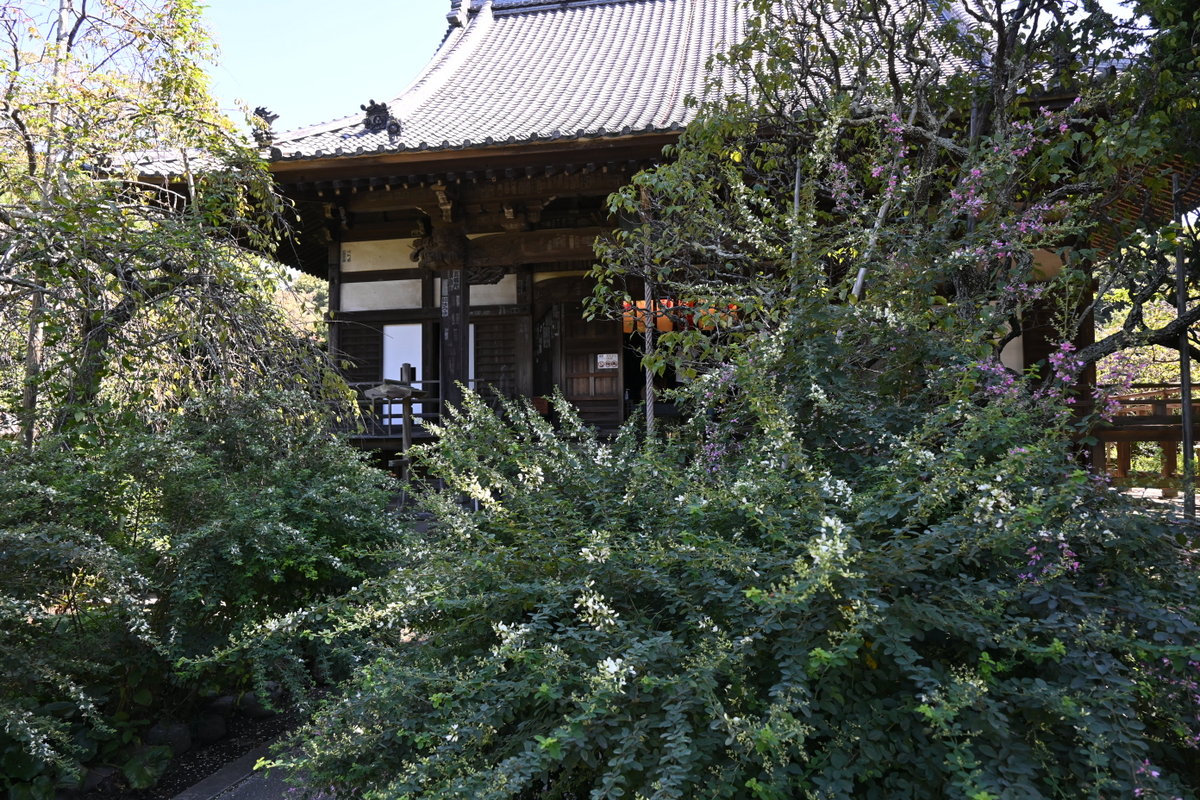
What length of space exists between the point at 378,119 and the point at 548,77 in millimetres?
3314

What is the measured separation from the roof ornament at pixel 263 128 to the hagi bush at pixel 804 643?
13.3 ft

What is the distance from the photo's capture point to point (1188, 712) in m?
1.66

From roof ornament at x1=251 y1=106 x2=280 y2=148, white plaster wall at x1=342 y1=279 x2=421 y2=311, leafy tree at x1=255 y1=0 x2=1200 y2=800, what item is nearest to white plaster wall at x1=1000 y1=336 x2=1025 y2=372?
leafy tree at x1=255 y1=0 x2=1200 y2=800

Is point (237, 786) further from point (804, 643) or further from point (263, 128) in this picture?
point (263, 128)

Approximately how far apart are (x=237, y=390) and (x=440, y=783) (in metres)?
3.05

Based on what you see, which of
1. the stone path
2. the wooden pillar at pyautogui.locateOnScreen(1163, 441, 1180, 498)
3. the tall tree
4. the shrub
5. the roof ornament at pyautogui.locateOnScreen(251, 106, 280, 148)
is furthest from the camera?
the wooden pillar at pyautogui.locateOnScreen(1163, 441, 1180, 498)

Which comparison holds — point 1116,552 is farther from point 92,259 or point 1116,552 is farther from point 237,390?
point 92,259

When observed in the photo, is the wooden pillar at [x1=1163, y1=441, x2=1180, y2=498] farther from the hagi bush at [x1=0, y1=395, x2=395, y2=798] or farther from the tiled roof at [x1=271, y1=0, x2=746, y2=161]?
the hagi bush at [x1=0, y1=395, x2=395, y2=798]

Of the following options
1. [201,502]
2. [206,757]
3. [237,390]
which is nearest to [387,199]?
[237,390]

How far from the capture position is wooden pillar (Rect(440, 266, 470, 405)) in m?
8.14

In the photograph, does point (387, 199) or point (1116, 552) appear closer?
point (1116, 552)

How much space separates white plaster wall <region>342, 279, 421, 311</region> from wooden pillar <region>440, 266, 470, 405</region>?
1465 millimetres

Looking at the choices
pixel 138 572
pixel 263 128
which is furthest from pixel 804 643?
pixel 263 128

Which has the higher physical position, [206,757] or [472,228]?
[472,228]
